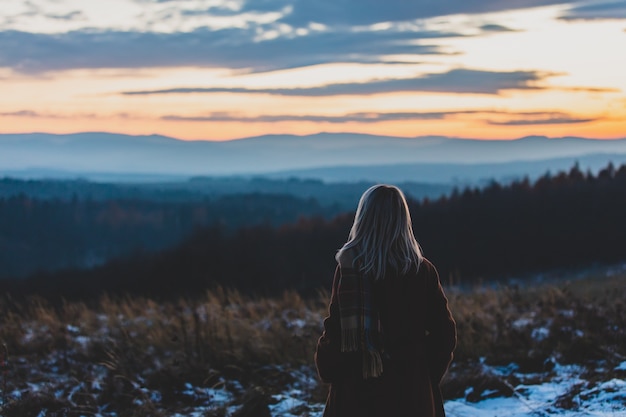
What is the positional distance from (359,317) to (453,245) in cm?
4595

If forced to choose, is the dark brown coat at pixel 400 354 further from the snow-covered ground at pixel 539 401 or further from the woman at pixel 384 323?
the snow-covered ground at pixel 539 401

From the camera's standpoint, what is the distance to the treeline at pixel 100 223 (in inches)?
3465

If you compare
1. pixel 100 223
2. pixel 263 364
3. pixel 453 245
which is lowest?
pixel 100 223

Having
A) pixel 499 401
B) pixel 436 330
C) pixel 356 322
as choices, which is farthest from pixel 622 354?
pixel 356 322

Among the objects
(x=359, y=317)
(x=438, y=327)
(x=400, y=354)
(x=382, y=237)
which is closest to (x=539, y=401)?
(x=438, y=327)

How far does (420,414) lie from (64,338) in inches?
209

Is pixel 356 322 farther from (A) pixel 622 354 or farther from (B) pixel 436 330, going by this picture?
(A) pixel 622 354

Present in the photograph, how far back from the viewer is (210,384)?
20.1ft

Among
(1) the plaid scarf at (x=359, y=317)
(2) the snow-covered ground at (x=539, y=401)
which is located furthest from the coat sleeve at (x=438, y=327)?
(2) the snow-covered ground at (x=539, y=401)

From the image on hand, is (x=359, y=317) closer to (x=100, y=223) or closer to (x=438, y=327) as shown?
(x=438, y=327)

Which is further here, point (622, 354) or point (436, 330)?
point (622, 354)

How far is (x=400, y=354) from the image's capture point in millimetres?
3217

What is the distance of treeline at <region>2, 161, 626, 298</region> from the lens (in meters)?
42.4

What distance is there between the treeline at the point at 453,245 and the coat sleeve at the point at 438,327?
121ft
